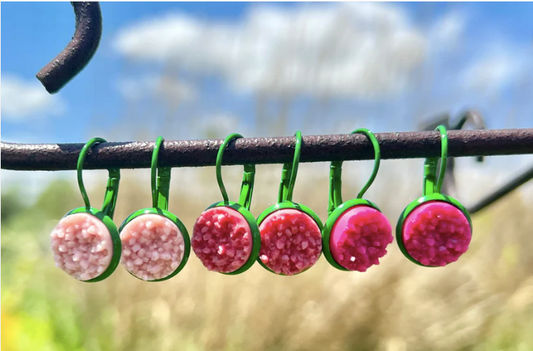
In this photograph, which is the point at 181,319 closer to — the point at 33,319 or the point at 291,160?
the point at 33,319

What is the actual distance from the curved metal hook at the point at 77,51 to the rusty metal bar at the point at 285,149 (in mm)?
56

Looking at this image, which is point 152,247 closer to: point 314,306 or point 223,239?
point 223,239

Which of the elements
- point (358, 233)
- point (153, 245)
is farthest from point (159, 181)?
point (358, 233)

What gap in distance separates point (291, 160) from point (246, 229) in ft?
0.21

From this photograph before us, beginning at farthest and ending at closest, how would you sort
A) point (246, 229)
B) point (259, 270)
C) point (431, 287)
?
1. point (259, 270)
2. point (431, 287)
3. point (246, 229)

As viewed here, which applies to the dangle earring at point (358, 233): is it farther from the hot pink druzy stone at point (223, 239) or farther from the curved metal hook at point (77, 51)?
the curved metal hook at point (77, 51)

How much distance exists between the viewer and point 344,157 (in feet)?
1.11

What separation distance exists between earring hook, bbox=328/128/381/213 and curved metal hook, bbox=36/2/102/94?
228mm

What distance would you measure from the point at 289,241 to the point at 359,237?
0.18 ft

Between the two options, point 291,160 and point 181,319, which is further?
point 181,319

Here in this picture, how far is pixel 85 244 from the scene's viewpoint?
330 millimetres

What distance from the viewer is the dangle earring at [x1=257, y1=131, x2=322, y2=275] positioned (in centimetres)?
33

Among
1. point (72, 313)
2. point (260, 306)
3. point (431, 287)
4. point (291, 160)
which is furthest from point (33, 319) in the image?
point (291, 160)

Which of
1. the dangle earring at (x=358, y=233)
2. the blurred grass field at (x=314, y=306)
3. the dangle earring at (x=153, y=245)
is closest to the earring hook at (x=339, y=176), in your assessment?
the dangle earring at (x=358, y=233)
